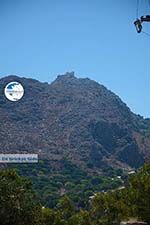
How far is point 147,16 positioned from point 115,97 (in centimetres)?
14465

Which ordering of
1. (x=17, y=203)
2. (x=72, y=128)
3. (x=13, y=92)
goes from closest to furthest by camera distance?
1. (x=17, y=203)
2. (x=13, y=92)
3. (x=72, y=128)

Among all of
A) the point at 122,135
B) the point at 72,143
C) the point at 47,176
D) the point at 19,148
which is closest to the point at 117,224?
the point at 47,176

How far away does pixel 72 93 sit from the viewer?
502ft

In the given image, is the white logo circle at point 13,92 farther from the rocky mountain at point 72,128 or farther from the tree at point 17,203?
the tree at point 17,203

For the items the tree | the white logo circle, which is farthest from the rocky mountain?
the tree

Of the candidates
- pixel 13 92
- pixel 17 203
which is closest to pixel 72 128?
pixel 13 92

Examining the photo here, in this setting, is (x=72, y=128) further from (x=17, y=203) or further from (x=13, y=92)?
(x=17, y=203)

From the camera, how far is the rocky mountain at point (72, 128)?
12544cm

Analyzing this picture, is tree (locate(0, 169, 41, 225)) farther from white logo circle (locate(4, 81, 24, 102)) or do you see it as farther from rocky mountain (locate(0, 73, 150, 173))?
rocky mountain (locate(0, 73, 150, 173))

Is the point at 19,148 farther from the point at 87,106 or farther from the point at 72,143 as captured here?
the point at 87,106

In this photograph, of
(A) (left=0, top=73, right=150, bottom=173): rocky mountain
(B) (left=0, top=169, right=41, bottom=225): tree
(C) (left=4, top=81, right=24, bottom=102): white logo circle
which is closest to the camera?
(B) (left=0, top=169, right=41, bottom=225): tree

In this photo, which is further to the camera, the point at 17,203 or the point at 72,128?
the point at 72,128

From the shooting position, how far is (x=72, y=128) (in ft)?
454

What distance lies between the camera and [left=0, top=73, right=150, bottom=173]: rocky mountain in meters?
125
